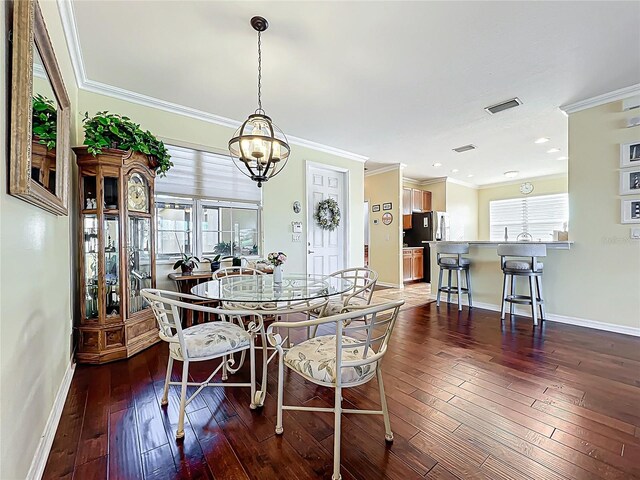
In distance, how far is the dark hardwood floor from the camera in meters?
1.38

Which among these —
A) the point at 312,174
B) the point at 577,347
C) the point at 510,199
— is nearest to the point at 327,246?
the point at 312,174

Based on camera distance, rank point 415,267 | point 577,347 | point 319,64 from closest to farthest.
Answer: point 319,64, point 577,347, point 415,267

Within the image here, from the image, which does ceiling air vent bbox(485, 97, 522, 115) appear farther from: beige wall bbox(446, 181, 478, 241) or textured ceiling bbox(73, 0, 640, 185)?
beige wall bbox(446, 181, 478, 241)

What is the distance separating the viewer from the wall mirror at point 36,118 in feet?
3.55

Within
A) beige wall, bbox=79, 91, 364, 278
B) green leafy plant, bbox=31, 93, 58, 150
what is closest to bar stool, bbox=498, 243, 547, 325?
beige wall, bbox=79, 91, 364, 278

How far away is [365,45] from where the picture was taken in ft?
7.70

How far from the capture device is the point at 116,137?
257cm

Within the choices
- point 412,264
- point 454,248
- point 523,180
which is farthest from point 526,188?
point 454,248

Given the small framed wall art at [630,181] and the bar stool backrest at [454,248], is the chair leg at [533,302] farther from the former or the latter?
the small framed wall art at [630,181]

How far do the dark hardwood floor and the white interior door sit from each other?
252cm

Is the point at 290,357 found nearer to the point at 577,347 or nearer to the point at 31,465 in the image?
the point at 31,465

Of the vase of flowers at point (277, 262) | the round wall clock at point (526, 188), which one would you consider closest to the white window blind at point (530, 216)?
the round wall clock at point (526, 188)

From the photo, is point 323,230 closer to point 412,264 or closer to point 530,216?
point 412,264

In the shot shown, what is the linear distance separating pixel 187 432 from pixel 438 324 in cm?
298
